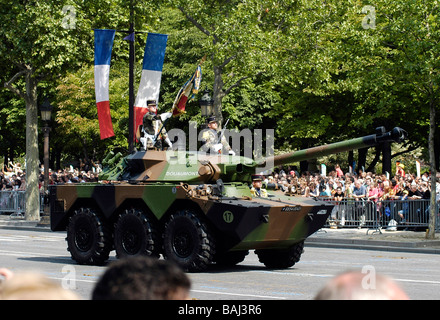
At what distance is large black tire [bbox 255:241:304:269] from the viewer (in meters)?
15.5

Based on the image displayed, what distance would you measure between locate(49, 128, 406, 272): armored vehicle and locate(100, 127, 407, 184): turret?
19mm

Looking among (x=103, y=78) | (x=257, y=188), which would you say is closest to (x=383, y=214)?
(x=103, y=78)

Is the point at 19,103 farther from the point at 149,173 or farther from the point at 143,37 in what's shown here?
the point at 149,173

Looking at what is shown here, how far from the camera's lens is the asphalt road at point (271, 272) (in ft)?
36.9

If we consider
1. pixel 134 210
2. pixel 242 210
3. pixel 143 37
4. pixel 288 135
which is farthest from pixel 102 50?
pixel 288 135

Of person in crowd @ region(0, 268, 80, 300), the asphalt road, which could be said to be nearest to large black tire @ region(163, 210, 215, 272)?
the asphalt road

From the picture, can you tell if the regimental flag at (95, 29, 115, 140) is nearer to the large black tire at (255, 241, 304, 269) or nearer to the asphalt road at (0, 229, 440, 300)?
the asphalt road at (0, 229, 440, 300)

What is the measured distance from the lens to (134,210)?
1501cm

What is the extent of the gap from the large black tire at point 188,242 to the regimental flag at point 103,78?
30.7 feet

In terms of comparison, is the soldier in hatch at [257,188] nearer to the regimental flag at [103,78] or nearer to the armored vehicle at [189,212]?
the armored vehicle at [189,212]

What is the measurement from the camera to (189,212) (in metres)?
14.1

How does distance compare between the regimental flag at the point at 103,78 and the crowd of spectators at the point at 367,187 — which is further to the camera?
the crowd of spectators at the point at 367,187

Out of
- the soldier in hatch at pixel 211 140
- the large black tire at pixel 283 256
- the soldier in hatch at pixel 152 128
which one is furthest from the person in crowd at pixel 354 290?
the soldier in hatch at pixel 152 128

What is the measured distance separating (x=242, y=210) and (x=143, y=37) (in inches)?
747
